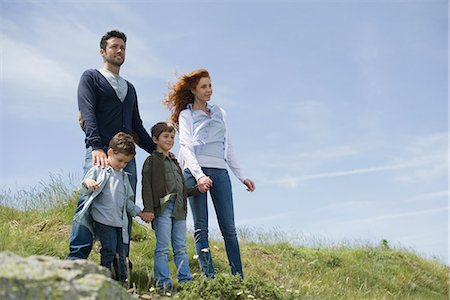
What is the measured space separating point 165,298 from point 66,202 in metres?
4.99

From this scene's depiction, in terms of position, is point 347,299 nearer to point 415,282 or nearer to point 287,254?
point 287,254

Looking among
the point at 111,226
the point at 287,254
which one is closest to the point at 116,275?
the point at 111,226

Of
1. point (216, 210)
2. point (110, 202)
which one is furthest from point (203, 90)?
point (110, 202)

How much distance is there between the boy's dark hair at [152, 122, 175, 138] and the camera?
20.2 feet

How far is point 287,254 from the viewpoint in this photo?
10.9 m

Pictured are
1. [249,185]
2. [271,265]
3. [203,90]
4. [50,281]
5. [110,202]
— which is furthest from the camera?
[271,265]

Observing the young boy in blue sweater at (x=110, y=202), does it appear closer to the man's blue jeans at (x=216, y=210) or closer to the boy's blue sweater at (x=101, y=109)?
the boy's blue sweater at (x=101, y=109)

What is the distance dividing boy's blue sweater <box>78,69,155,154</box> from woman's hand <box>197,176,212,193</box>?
0.91 m

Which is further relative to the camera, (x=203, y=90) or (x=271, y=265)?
(x=271, y=265)

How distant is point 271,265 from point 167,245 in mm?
4393

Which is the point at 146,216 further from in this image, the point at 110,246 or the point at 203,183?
the point at 203,183

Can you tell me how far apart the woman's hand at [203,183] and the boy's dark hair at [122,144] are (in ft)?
2.76

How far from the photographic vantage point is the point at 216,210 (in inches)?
→ 251

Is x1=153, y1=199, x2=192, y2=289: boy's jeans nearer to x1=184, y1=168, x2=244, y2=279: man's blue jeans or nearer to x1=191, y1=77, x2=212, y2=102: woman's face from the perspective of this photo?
x1=184, y1=168, x2=244, y2=279: man's blue jeans
